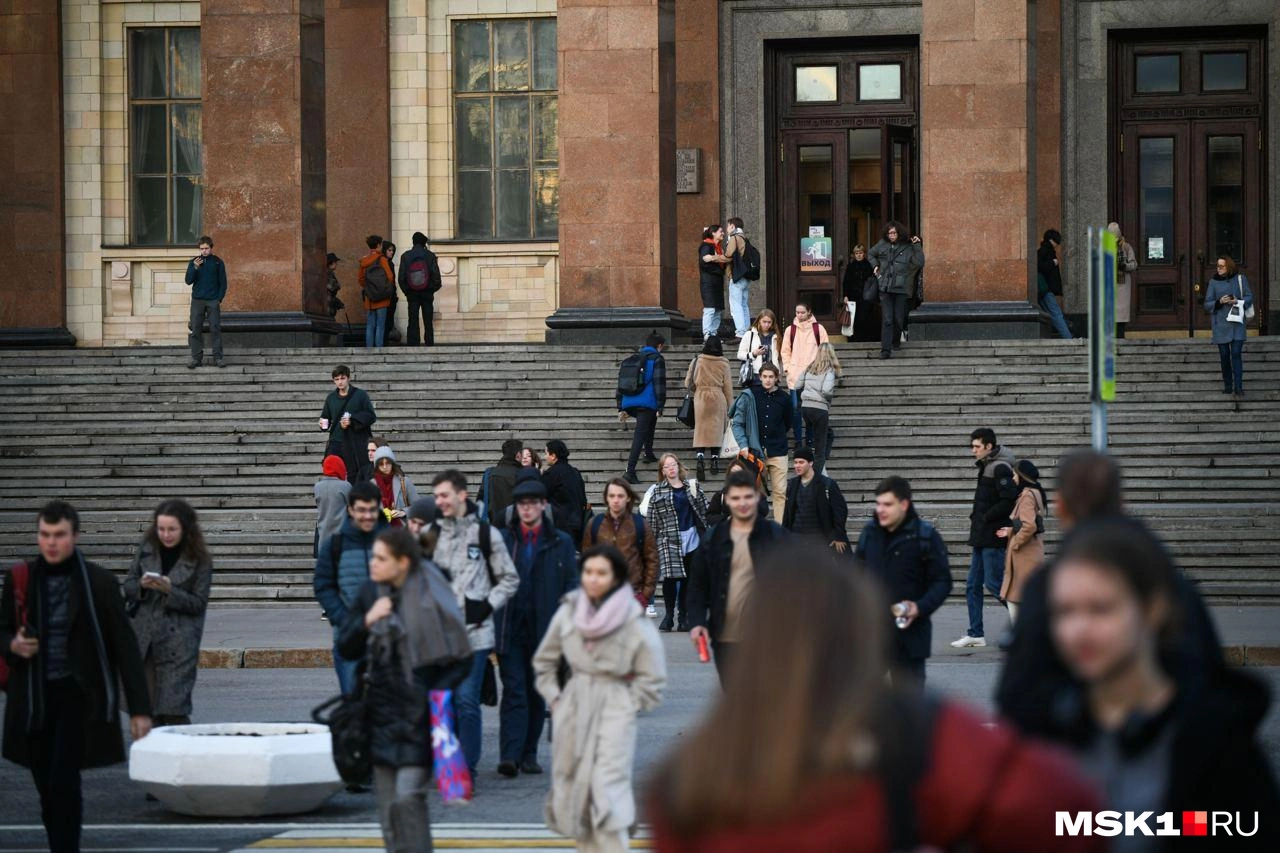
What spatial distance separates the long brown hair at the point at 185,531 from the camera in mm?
10164

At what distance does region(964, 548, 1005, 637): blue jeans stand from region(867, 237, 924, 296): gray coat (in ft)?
30.7

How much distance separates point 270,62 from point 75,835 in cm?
2080

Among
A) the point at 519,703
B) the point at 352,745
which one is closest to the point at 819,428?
the point at 519,703

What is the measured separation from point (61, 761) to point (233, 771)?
1.38 metres

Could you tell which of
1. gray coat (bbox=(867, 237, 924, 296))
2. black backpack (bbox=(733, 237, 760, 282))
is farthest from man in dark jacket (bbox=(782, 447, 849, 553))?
black backpack (bbox=(733, 237, 760, 282))

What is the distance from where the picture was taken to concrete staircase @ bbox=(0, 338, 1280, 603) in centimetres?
2050

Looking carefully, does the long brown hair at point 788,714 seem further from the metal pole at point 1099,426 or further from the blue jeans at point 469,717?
the blue jeans at point 469,717

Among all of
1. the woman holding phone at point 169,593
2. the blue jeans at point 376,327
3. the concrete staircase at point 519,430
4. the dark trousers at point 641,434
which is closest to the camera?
the woman holding phone at point 169,593

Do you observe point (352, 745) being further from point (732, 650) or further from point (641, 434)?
point (641, 434)

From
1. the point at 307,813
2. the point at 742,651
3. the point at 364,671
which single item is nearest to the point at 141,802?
the point at 307,813

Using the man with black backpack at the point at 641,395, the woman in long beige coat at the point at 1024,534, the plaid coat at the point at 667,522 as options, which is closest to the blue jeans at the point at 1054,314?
the man with black backpack at the point at 641,395

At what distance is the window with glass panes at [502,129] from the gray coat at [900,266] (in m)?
9.62

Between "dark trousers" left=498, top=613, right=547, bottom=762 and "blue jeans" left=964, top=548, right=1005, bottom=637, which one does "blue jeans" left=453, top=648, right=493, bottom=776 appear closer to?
"dark trousers" left=498, top=613, right=547, bottom=762

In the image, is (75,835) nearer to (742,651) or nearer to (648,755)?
(648,755)
